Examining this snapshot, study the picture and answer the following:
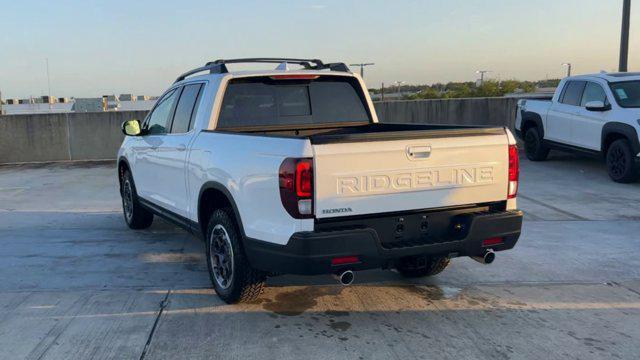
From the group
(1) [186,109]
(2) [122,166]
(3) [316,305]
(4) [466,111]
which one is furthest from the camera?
(4) [466,111]

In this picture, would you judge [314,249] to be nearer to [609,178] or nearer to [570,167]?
[609,178]

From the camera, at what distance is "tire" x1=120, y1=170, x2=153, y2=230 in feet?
22.5

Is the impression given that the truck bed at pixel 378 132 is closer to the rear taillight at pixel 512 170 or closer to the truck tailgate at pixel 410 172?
the truck tailgate at pixel 410 172

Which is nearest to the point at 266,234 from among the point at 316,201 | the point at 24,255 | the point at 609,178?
the point at 316,201

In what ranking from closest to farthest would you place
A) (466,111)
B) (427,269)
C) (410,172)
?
(410,172)
(427,269)
(466,111)

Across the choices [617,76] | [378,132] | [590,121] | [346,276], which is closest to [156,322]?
[346,276]

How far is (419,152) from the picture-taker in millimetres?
3830

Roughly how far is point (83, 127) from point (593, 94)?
12.2m

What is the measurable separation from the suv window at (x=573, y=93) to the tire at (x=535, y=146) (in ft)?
3.93

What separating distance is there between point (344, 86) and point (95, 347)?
3.28 m

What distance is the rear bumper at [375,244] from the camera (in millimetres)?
3566

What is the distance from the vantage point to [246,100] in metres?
5.04

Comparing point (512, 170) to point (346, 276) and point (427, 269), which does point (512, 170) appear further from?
point (346, 276)

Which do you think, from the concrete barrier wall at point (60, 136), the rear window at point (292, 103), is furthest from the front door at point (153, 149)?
the concrete barrier wall at point (60, 136)
